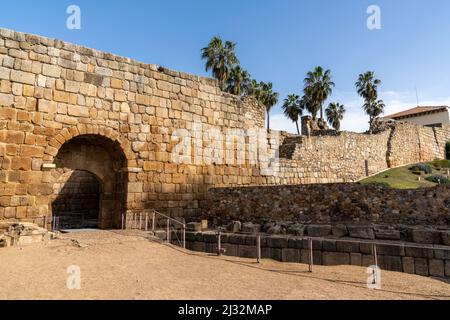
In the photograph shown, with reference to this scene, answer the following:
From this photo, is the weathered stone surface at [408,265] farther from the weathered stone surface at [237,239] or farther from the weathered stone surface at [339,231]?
the weathered stone surface at [237,239]

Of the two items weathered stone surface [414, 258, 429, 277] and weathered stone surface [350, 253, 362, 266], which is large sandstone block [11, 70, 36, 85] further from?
weathered stone surface [414, 258, 429, 277]

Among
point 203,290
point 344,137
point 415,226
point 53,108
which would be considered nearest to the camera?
point 203,290

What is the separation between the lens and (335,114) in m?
44.2

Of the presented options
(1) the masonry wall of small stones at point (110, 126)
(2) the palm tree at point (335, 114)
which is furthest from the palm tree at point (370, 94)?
(1) the masonry wall of small stones at point (110, 126)

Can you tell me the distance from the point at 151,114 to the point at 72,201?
834cm

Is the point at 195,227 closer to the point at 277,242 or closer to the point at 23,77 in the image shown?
the point at 277,242

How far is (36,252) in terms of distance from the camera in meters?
7.33

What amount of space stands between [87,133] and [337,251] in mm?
8670

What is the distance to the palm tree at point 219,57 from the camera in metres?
Answer: 31.4

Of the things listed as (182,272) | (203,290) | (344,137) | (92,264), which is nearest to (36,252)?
(92,264)

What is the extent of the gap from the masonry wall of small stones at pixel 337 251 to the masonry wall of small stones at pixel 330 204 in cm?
192

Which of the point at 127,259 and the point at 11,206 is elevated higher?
the point at 11,206
